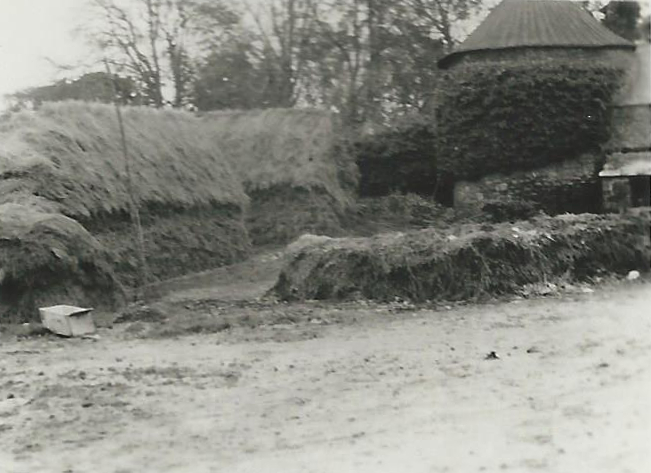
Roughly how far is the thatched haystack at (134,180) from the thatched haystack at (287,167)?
1499 mm

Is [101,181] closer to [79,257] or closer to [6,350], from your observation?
[79,257]

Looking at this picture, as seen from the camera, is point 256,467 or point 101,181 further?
point 101,181

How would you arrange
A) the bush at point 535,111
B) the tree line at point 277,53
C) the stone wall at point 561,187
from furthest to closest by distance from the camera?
the stone wall at point 561,187 < the bush at point 535,111 < the tree line at point 277,53

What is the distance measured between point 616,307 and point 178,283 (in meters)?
8.96

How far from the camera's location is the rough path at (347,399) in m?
5.13

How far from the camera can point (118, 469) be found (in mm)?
5152

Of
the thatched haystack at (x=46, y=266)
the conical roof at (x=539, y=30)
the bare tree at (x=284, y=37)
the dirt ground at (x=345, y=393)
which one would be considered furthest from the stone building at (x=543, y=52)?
the thatched haystack at (x=46, y=266)

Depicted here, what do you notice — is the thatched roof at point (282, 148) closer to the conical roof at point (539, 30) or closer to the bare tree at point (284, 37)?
the bare tree at point (284, 37)

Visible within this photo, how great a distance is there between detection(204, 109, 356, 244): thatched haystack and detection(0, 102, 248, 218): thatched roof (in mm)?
1812

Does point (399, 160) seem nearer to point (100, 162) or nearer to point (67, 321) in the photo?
point (100, 162)

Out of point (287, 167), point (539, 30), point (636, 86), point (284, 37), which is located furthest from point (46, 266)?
point (636, 86)

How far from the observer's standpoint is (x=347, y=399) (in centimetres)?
651

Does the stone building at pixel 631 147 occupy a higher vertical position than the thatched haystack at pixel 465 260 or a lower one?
higher

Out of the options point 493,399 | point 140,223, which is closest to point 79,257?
point 140,223
